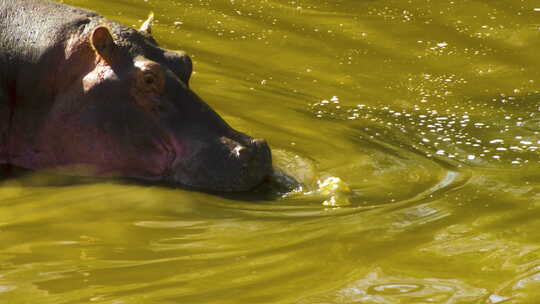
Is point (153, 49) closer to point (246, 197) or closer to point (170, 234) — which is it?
point (246, 197)

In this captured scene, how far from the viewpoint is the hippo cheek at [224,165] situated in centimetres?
488

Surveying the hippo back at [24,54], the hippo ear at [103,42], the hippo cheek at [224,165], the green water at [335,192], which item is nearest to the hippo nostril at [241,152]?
the hippo cheek at [224,165]

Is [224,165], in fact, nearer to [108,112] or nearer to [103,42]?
[108,112]

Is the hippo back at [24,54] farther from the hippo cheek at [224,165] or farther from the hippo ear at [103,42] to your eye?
the hippo cheek at [224,165]

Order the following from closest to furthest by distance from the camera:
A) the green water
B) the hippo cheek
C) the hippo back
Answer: the green water < the hippo cheek < the hippo back

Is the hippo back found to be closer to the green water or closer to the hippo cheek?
the green water

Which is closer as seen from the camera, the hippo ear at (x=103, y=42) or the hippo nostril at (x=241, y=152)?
the hippo nostril at (x=241, y=152)

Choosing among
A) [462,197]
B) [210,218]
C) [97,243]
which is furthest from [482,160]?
[97,243]

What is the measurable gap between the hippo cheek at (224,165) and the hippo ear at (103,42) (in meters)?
0.66

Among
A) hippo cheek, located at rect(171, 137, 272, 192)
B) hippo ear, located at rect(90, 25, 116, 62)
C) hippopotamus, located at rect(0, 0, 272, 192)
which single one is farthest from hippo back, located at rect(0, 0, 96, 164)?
hippo cheek, located at rect(171, 137, 272, 192)

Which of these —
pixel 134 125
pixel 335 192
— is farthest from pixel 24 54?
pixel 335 192

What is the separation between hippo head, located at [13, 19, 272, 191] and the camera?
494 cm

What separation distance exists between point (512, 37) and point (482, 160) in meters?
3.24

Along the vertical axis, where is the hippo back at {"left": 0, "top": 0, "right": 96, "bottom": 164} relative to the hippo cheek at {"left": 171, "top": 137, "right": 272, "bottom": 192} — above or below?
above
